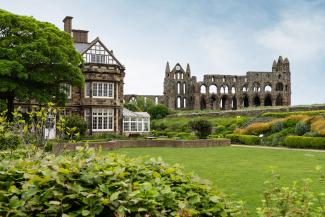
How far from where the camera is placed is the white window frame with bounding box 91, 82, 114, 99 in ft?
126

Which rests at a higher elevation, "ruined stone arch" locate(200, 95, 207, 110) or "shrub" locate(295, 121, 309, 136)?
"ruined stone arch" locate(200, 95, 207, 110)

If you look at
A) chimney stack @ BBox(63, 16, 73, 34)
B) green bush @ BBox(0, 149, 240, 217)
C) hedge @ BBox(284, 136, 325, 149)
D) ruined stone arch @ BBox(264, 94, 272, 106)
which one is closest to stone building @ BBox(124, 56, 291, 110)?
ruined stone arch @ BBox(264, 94, 272, 106)

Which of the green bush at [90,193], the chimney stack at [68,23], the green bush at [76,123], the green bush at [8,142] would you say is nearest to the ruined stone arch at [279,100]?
the chimney stack at [68,23]

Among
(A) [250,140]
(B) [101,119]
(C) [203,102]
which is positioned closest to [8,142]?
(B) [101,119]

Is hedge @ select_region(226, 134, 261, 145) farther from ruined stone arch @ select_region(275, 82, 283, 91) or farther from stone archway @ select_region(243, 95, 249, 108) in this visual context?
ruined stone arch @ select_region(275, 82, 283, 91)

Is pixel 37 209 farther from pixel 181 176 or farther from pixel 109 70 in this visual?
pixel 109 70

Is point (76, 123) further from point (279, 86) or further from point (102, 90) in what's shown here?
point (279, 86)

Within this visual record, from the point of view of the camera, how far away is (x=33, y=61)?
93.8 feet

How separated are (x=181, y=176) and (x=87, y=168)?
4.89ft

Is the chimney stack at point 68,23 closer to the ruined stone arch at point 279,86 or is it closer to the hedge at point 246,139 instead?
the hedge at point 246,139

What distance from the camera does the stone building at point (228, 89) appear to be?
3428 inches

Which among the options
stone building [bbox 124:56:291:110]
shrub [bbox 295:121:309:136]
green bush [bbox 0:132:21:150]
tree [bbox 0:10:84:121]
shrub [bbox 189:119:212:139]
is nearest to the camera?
green bush [bbox 0:132:21:150]

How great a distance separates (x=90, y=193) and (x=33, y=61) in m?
26.2

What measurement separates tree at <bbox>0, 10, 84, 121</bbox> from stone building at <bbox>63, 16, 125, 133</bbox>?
261 inches
